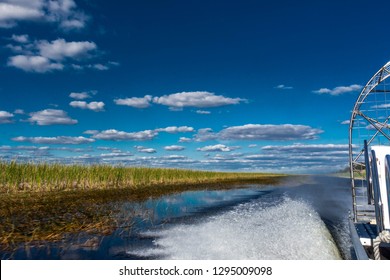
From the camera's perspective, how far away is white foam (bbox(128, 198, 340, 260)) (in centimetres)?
752

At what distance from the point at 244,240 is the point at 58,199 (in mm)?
10369

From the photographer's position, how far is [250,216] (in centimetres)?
1280

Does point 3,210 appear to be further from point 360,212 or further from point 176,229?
point 360,212

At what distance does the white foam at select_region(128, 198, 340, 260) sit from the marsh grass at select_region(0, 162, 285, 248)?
242cm

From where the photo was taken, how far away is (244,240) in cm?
866

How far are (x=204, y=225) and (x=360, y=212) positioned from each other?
6.40 meters

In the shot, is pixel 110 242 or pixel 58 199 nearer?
pixel 110 242

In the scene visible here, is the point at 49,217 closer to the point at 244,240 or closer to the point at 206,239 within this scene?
the point at 206,239

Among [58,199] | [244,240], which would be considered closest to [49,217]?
[58,199]

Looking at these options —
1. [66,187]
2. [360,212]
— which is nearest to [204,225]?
[360,212]

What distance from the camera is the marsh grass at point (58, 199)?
957cm

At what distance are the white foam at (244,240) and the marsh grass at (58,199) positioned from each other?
2417mm

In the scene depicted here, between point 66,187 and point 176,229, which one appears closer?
point 176,229

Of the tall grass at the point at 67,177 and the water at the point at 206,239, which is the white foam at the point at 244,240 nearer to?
the water at the point at 206,239
